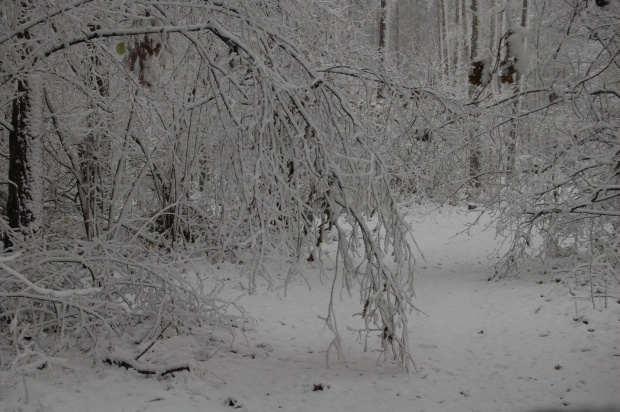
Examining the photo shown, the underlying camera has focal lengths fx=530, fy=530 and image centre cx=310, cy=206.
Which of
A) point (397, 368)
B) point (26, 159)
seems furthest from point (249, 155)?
point (397, 368)

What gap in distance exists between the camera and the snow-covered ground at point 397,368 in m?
4.51

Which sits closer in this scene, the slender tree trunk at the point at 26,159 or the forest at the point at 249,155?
the forest at the point at 249,155

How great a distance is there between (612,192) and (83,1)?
5704mm

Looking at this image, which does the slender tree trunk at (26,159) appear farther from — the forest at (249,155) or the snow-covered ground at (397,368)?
the snow-covered ground at (397,368)

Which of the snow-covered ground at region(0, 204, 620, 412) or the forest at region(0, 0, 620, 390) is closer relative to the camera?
the forest at region(0, 0, 620, 390)

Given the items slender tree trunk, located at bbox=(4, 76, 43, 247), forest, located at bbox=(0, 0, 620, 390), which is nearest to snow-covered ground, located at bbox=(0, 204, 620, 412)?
forest, located at bbox=(0, 0, 620, 390)

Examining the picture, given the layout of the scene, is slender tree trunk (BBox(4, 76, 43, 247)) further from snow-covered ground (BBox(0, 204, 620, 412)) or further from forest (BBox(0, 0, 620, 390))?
snow-covered ground (BBox(0, 204, 620, 412))

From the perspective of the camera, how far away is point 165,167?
29.7 feet

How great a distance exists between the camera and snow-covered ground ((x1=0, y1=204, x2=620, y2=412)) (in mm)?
4512

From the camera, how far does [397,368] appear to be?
215 inches

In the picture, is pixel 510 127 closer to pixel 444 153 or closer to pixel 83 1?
pixel 444 153

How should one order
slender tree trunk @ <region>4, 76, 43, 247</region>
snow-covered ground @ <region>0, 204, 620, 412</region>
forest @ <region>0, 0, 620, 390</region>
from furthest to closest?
slender tree trunk @ <region>4, 76, 43, 247</region> < snow-covered ground @ <region>0, 204, 620, 412</region> < forest @ <region>0, 0, 620, 390</region>

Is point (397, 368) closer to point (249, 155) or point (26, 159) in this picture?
point (249, 155)

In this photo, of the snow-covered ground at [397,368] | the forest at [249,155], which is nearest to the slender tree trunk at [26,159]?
the forest at [249,155]
